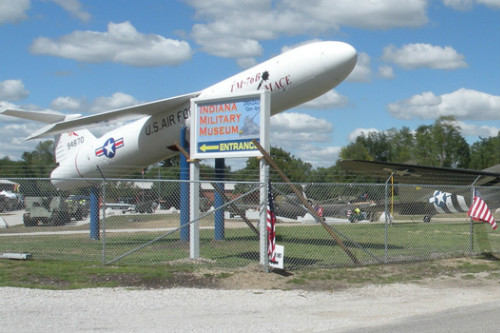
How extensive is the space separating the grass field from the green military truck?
1.54 feet

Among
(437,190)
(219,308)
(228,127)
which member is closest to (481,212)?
(228,127)

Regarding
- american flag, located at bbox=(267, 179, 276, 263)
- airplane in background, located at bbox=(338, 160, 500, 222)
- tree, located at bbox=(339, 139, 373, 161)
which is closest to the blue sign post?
american flag, located at bbox=(267, 179, 276, 263)

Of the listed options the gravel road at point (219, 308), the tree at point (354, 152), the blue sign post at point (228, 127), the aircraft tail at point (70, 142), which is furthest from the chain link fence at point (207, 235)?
the tree at point (354, 152)

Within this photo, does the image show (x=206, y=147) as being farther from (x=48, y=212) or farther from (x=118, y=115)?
(x=48, y=212)

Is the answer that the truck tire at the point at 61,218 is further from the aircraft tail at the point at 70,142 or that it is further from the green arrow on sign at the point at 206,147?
the green arrow on sign at the point at 206,147

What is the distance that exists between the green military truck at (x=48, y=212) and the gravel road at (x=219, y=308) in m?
8.45

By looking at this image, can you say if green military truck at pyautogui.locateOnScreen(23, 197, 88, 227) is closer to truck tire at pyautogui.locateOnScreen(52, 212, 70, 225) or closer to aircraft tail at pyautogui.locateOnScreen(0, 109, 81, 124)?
truck tire at pyautogui.locateOnScreen(52, 212, 70, 225)

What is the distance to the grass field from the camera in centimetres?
1293

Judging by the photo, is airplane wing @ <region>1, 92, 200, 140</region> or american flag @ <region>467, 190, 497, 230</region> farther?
airplane wing @ <region>1, 92, 200, 140</region>

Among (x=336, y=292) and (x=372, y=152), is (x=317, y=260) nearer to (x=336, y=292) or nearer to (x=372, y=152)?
(x=336, y=292)

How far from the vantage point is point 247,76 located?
1645 cm

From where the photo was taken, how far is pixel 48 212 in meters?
20.3

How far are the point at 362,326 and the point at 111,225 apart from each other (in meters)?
9.69

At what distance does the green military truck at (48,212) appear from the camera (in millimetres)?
17906
